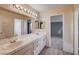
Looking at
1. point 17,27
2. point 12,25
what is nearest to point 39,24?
point 17,27

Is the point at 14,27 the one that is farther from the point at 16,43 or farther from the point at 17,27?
the point at 16,43

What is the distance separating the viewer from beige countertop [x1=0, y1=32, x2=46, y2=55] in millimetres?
1184

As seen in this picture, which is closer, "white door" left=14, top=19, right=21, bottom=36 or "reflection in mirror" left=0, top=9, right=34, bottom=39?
"reflection in mirror" left=0, top=9, right=34, bottom=39

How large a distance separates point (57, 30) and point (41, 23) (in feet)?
1.59

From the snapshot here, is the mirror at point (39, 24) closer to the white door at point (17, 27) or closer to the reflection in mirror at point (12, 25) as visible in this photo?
the reflection in mirror at point (12, 25)

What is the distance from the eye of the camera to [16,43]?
1625 millimetres

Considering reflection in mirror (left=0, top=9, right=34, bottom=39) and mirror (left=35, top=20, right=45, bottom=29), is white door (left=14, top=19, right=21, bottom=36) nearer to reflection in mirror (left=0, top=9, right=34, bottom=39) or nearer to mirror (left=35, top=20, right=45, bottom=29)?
reflection in mirror (left=0, top=9, right=34, bottom=39)

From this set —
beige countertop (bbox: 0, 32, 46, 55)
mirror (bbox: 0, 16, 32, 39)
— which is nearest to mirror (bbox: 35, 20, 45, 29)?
beige countertop (bbox: 0, 32, 46, 55)

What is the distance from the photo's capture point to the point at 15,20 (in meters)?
1.92

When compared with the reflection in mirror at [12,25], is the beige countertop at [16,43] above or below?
below

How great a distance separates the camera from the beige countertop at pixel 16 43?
1.18 meters

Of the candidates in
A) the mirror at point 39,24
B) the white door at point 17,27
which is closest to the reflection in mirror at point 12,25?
the white door at point 17,27
